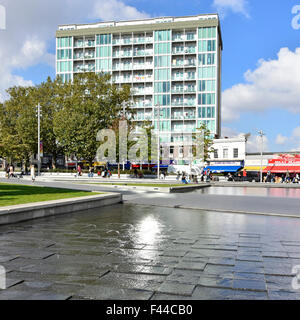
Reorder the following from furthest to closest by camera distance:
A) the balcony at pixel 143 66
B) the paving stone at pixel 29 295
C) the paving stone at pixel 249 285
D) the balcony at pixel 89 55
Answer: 1. the balcony at pixel 89 55
2. the balcony at pixel 143 66
3. the paving stone at pixel 249 285
4. the paving stone at pixel 29 295

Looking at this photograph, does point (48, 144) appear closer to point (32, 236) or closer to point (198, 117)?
point (198, 117)

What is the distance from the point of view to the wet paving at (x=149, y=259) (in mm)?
3695

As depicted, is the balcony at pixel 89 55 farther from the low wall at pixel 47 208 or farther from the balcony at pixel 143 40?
the low wall at pixel 47 208

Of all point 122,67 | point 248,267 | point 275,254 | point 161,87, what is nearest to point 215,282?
point 248,267

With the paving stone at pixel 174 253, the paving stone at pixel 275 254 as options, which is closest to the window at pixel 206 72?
the paving stone at pixel 275 254

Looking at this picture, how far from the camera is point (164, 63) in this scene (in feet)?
230

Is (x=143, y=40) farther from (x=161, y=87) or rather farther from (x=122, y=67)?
(x=161, y=87)

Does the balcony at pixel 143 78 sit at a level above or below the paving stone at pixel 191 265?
above

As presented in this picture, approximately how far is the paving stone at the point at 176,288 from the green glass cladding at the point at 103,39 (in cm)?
7535

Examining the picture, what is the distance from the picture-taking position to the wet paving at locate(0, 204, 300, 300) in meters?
3.70

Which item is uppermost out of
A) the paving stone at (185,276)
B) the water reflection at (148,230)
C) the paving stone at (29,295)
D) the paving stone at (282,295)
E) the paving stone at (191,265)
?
the paving stone at (29,295)

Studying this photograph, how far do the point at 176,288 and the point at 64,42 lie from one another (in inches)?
3131

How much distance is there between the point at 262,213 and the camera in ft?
34.9

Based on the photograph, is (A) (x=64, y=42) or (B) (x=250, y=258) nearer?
(B) (x=250, y=258)
